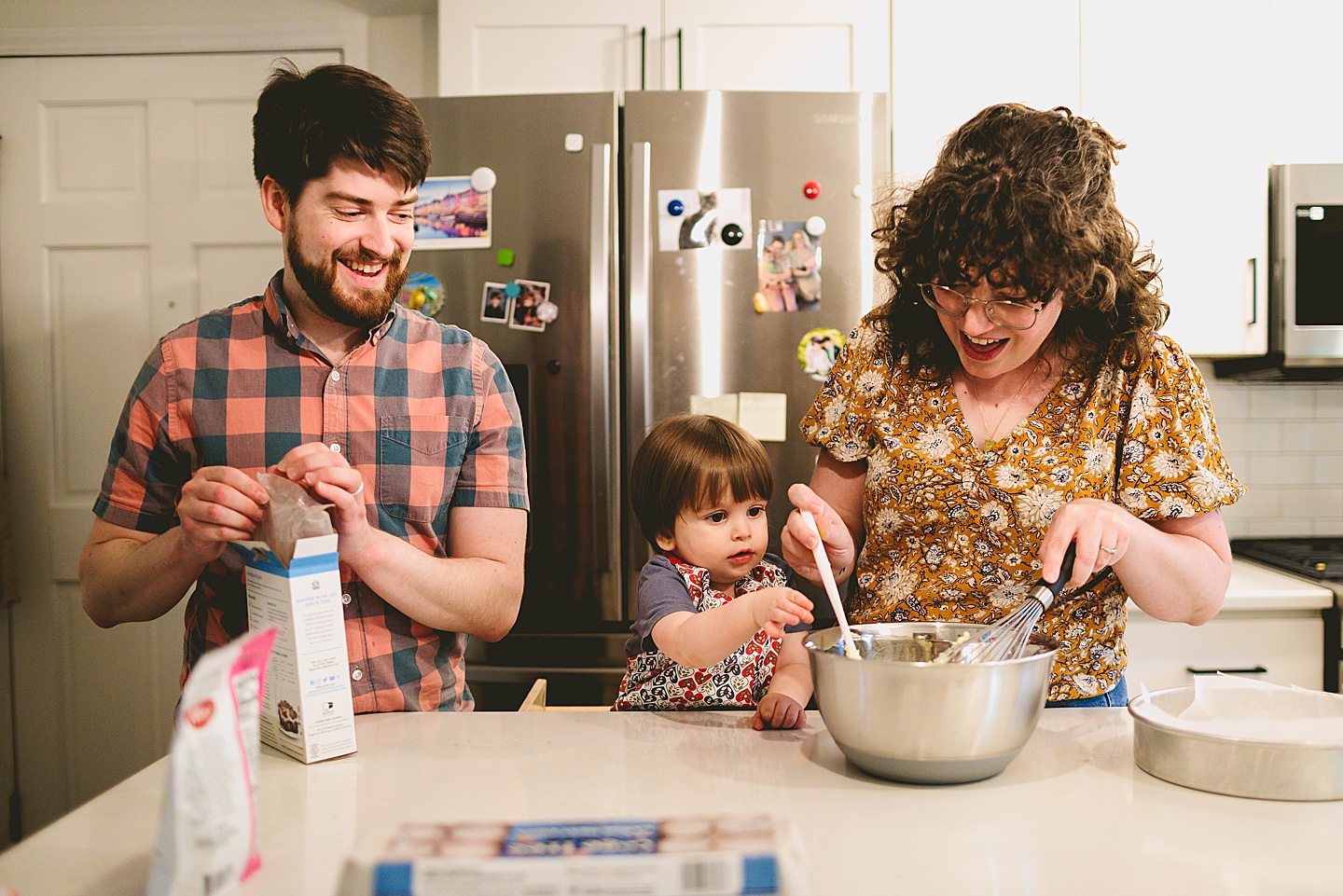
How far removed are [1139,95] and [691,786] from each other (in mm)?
2158

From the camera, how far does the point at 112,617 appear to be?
3.69 feet

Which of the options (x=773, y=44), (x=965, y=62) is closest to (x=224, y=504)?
(x=773, y=44)

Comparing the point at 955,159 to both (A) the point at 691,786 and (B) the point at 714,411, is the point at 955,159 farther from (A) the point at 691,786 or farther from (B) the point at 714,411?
(B) the point at 714,411

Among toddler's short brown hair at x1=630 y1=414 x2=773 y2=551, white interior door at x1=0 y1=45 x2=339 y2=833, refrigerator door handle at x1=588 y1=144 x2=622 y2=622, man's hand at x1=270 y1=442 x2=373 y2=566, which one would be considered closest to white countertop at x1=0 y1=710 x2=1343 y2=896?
man's hand at x1=270 y1=442 x2=373 y2=566

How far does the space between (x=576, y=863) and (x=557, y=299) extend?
5.68 feet

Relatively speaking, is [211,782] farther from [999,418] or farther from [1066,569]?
[999,418]

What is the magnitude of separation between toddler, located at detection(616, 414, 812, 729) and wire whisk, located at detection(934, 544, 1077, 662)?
0.30 m

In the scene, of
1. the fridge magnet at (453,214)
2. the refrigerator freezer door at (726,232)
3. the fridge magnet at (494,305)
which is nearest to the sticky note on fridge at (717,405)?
the refrigerator freezer door at (726,232)

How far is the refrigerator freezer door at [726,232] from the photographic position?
2.08 m

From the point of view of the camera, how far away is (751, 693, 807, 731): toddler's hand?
99cm

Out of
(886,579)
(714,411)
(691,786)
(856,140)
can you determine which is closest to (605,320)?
(714,411)

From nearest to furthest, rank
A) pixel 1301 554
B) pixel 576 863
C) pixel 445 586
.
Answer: pixel 576 863, pixel 445 586, pixel 1301 554

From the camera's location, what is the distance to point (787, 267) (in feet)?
6.88

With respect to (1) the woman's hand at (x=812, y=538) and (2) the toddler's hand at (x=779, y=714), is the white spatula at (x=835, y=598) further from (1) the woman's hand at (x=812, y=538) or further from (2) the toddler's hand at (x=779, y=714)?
(2) the toddler's hand at (x=779, y=714)
